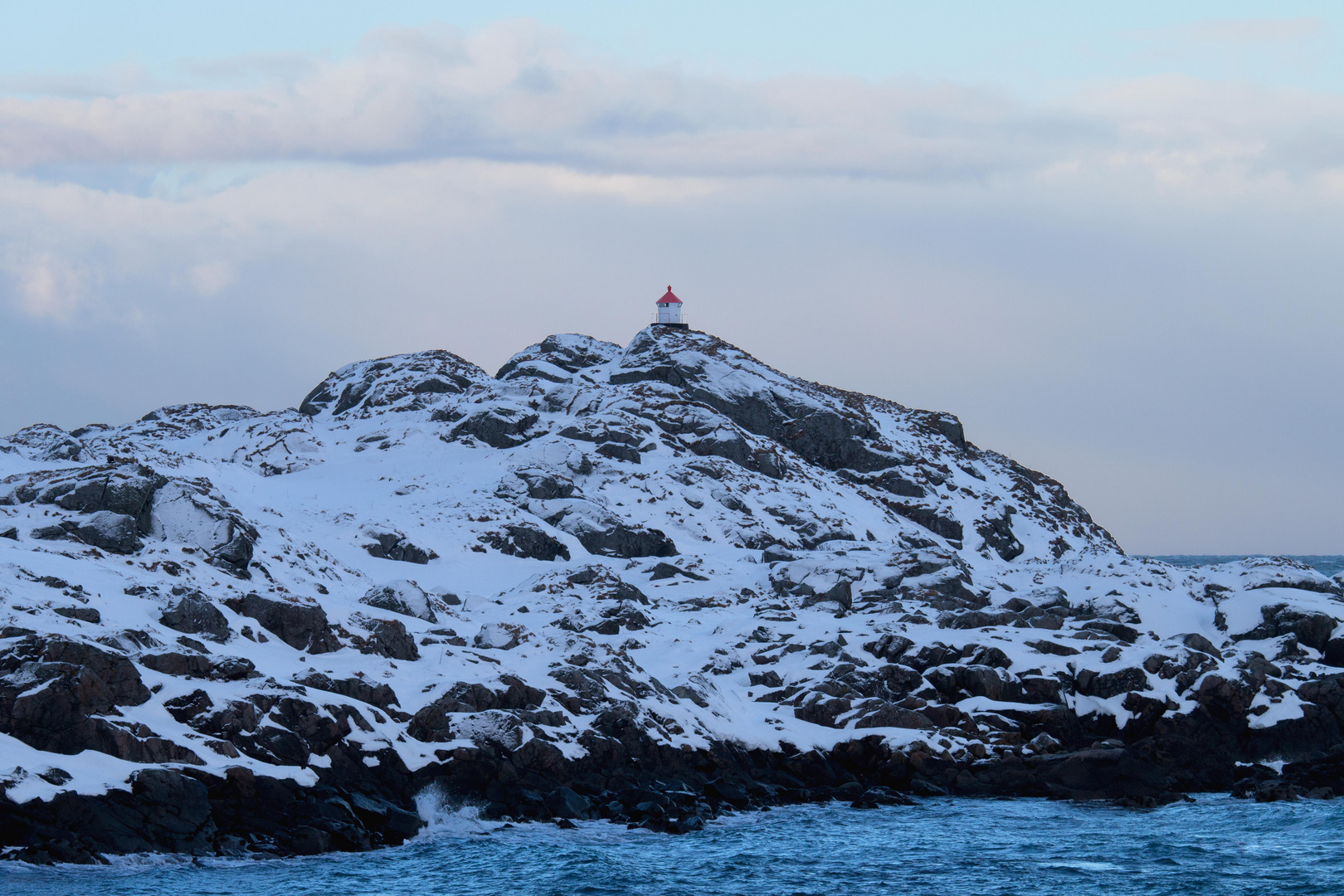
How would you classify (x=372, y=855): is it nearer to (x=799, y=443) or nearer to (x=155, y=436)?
(x=799, y=443)

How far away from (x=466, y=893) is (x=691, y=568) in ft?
151

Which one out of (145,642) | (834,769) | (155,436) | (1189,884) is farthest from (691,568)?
(155,436)

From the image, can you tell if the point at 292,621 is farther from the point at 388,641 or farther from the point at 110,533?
the point at 110,533

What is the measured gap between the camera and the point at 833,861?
3712cm

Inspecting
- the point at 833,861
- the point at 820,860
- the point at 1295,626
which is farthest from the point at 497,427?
the point at 833,861

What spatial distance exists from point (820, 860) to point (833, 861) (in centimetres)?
39

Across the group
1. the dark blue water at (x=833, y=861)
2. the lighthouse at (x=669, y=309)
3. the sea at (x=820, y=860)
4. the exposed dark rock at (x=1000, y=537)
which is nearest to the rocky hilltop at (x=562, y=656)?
the sea at (x=820, y=860)

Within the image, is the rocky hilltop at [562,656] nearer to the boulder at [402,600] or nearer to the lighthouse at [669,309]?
the boulder at [402,600]

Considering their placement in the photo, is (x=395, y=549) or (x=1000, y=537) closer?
(x=395, y=549)

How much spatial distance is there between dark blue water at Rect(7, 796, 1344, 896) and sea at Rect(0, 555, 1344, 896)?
71 millimetres

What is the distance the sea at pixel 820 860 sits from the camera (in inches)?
1262

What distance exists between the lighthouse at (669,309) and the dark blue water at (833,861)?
9659 centimetres

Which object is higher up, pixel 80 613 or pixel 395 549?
pixel 395 549

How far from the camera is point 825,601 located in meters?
68.3
